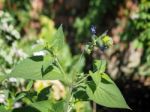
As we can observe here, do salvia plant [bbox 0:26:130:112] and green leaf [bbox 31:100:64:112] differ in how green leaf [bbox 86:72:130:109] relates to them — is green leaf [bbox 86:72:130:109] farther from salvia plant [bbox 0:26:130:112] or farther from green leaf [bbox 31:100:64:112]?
green leaf [bbox 31:100:64:112]

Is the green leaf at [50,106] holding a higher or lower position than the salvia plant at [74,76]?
lower

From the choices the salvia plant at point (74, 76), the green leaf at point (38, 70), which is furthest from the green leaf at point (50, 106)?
the green leaf at point (38, 70)

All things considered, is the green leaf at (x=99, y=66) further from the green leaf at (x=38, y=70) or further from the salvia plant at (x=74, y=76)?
the green leaf at (x=38, y=70)

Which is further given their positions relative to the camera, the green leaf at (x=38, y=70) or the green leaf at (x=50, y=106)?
the green leaf at (x=50, y=106)

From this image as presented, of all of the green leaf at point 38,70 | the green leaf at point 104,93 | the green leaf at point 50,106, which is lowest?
the green leaf at point 50,106

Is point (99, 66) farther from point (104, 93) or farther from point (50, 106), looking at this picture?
point (50, 106)

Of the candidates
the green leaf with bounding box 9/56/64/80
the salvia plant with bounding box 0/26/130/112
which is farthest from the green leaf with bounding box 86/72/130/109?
the green leaf with bounding box 9/56/64/80

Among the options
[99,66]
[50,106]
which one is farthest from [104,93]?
[50,106]

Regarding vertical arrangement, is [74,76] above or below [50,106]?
above
